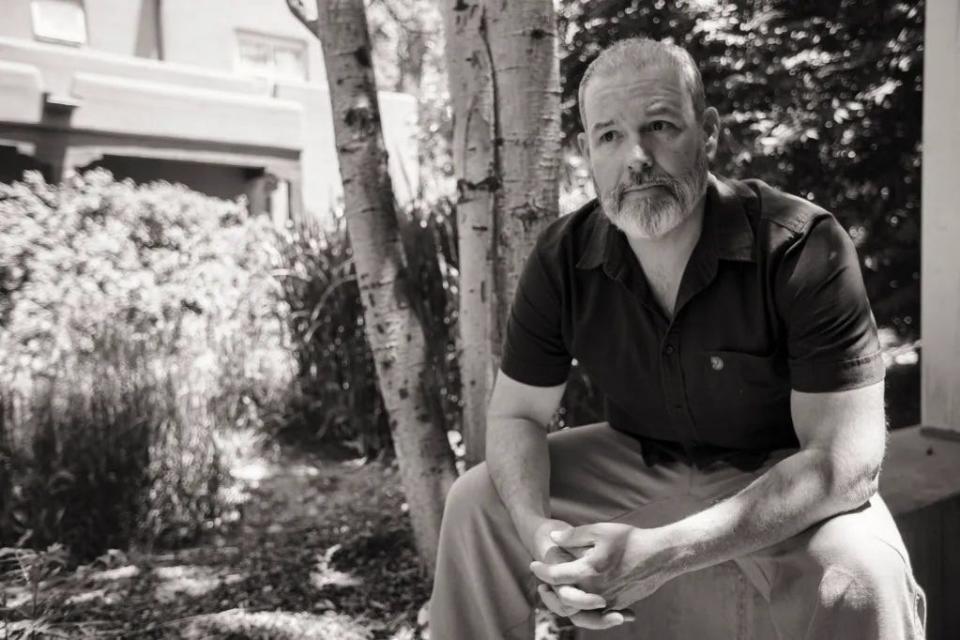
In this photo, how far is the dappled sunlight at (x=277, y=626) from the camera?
101 inches

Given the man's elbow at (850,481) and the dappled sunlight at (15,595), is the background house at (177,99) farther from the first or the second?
the man's elbow at (850,481)

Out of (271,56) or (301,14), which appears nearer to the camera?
(301,14)

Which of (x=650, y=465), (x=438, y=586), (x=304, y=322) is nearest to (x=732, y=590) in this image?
(x=650, y=465)

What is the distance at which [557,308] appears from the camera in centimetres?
219

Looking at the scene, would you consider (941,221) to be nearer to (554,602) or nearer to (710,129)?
(710,129)

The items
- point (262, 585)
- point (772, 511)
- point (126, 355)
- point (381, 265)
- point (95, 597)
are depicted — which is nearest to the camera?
point (772, 511)

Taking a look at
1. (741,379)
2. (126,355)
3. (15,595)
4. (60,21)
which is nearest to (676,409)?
(741,379)

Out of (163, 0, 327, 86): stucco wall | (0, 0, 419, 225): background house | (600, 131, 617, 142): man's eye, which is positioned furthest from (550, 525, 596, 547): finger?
(163, 0, 327, 86): stucco wall

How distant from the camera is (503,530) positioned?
2.05 m

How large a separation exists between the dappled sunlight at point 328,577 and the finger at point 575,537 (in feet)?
4.44

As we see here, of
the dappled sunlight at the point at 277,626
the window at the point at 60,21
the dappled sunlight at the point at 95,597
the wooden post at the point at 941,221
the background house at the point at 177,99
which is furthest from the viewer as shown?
the window at the point at 60,21

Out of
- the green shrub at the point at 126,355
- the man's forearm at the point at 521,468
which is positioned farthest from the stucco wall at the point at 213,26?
the man's forearm at the point at 521,468

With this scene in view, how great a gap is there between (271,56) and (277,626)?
12.1 metres

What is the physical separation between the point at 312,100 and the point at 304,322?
890 centimetres
